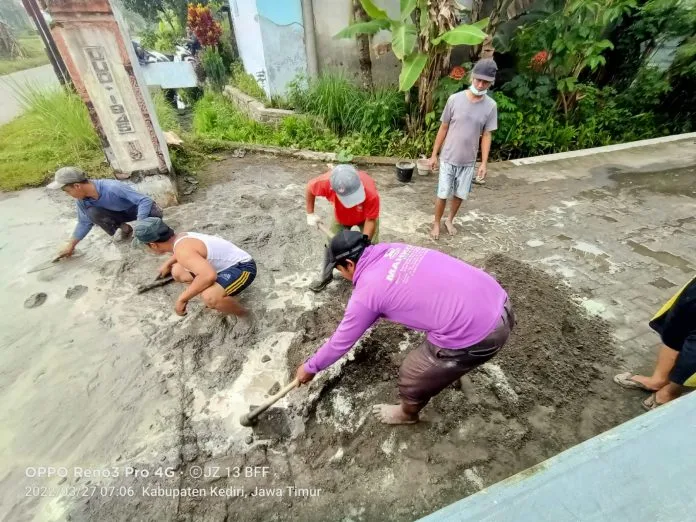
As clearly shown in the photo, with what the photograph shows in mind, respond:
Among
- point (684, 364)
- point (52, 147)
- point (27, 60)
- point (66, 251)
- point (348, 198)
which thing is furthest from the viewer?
point (27, 60)

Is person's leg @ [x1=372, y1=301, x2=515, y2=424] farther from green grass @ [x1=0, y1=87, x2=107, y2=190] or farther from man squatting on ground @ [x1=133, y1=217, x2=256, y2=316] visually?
green grass @ [x1=0, y1=87, x2=107, y2=190]

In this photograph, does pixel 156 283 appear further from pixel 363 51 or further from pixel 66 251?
pixel 363 51

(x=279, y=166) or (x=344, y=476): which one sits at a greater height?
(x=279, y=166)

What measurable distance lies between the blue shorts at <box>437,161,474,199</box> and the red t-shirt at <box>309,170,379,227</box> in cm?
111

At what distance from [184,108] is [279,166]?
8847 millimetres

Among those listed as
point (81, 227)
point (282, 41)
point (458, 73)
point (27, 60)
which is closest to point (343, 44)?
point (282, 41)

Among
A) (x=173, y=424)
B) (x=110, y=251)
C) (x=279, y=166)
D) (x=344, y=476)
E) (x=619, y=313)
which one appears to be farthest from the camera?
(x=279, y=166)

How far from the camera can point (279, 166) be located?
6.20m

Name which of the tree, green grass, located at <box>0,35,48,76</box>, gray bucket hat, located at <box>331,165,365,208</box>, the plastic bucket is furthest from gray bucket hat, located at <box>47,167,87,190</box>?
green grass, located at <box>0,35,48,76</box>

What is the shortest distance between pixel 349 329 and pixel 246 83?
28.2 feet

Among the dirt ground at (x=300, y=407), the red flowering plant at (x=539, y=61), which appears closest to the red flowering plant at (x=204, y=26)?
the red flowering plant at (x=539, y=61)

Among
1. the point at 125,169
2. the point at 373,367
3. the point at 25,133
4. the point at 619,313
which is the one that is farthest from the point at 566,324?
the point at 25,133

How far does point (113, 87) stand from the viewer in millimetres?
4004

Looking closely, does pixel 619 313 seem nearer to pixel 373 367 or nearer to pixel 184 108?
pixel 373 367
